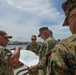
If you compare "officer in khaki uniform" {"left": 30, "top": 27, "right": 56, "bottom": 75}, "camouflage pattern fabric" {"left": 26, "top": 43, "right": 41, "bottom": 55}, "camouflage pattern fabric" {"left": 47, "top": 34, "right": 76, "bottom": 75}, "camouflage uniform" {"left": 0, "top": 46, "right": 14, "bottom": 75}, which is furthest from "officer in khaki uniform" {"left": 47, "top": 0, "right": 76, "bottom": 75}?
"camouflage pattern fabric" {"left": 26, "top": 43, "right": 41, "bottom": 55}

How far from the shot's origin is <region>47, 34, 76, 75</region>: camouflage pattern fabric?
3.91ft

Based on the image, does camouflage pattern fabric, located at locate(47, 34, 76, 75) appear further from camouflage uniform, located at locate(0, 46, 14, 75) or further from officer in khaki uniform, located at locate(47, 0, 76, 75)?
camouflage uniform, located at locate(0, 46, 14, 75)

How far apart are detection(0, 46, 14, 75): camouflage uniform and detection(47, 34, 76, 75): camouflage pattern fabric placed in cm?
205

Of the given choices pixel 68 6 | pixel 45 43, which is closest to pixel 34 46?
pixel 45 43

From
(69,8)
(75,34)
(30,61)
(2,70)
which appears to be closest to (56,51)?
(75,34)

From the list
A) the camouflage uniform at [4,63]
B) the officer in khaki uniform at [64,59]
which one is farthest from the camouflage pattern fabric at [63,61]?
the camouflage uniform at [4,63]

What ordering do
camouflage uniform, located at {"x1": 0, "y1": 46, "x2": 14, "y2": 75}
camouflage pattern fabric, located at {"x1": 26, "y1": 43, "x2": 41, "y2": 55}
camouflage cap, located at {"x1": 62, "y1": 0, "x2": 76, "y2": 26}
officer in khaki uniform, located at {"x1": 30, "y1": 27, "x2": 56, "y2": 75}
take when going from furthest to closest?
1. camouflage pattern fabric, located at {"x1": 26, "y1": 43, "x2": 41, "y2": 55}
2. officer in khaki uniform, located at {"x1": 30, "y1": 27, "x2": 56, "y2": 75}
3. camouflage uniform, located at {"x1": 0, "y1": 46, "x2": 14, "y2": 75}
4. camouflage cap, located at {"x1": 62, "y1": 0, "x2": 76, "y2": 26}

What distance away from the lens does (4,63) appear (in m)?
3.31

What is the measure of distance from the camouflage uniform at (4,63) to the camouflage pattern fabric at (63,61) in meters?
2.05

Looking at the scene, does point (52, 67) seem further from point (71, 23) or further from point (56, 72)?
point (71, 23)

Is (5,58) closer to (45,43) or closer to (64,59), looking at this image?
(45,43)

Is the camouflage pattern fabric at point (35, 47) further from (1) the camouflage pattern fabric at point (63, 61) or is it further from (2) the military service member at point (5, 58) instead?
(1) the camouflage pattern fabric at point (63, 61)

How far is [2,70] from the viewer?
332 cm

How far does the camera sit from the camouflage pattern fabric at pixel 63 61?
1.19 m
